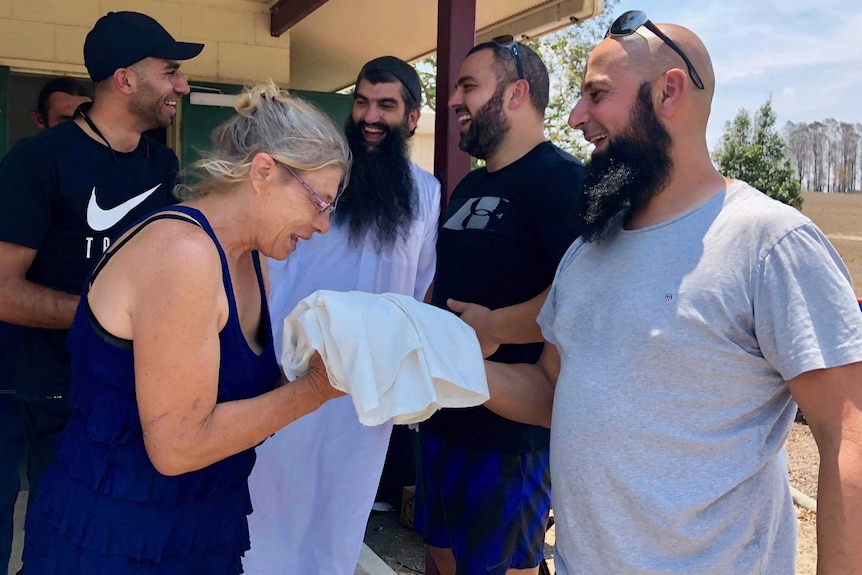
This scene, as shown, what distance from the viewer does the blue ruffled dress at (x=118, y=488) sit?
1558 millimetres

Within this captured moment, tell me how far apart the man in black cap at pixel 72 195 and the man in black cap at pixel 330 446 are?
0.59 m

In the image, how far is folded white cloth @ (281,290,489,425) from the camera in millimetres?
1455

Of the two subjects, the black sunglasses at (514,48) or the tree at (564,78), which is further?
the tree at (564,78)

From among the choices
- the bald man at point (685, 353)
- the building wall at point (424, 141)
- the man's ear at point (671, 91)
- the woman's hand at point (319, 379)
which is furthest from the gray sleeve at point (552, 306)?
the building wall at point (424, 141)

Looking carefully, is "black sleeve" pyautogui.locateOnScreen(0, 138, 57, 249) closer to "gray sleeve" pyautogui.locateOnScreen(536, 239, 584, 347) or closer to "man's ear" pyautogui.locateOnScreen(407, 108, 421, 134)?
"man's ear" pyautogui.locateOnScreen(407, 108, 421, 134)

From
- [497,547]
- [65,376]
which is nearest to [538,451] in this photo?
[497,547]

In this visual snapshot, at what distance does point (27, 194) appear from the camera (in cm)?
234

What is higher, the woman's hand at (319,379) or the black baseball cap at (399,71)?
the black baseball cap at (399,71)

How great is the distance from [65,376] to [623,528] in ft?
6.52

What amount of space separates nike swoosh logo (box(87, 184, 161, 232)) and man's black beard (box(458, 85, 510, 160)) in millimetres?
1174

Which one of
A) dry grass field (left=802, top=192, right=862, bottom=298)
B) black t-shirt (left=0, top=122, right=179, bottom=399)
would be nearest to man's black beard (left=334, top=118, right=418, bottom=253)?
black t-shirt (left=0, top=122, right=179, bottom=399)

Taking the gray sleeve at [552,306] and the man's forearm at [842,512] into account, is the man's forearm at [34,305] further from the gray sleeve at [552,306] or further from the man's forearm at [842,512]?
the man's forearm at [842,512]

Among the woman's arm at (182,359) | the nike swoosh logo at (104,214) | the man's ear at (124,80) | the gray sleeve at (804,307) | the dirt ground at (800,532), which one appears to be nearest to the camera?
the gray sleeve at (804,307)

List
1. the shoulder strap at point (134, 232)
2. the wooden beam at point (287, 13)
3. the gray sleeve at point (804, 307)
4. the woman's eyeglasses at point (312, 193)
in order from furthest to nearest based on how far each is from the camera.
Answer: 1. the wooden beam at point (287, 13)
2. the woman's eyeglasses at point (312, 193)
3. the shoulder strap at point (134, 232)
4. the gray sleeve at point (804, 307)
